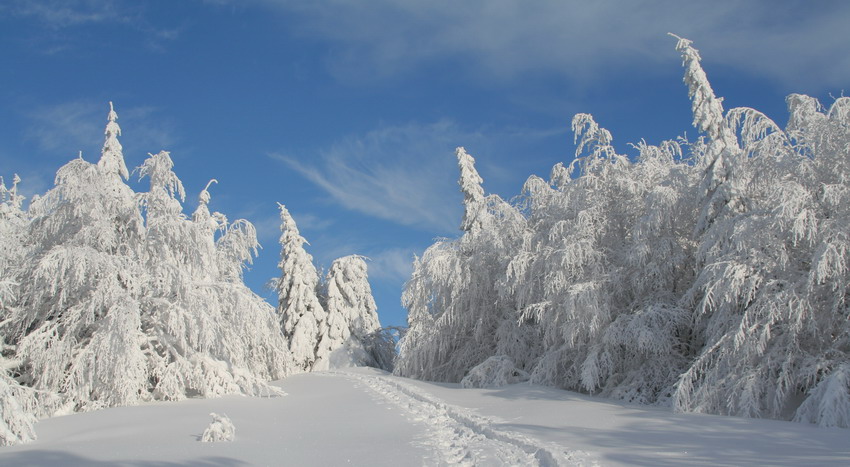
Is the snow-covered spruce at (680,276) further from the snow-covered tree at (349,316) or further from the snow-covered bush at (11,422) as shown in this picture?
the snow-covered tree at (349,316)

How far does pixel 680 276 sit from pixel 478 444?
9257mm

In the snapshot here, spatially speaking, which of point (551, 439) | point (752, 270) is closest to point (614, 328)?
point (752, 270)

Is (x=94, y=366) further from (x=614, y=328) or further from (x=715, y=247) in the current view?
(x=715, y=247)

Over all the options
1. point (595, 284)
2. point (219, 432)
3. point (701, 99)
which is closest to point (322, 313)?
point (595, 284)

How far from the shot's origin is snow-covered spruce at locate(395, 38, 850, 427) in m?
9.91

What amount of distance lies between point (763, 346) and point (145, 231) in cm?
1435

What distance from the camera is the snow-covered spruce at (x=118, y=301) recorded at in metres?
12.8

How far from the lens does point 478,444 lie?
26.0 feet

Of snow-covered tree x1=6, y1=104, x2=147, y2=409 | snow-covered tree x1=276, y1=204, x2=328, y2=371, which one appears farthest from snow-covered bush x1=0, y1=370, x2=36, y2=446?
snow-covered tree x1=276, y1=204, x2=328, y2=371

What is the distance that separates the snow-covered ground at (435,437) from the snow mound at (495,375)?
14.3 feet

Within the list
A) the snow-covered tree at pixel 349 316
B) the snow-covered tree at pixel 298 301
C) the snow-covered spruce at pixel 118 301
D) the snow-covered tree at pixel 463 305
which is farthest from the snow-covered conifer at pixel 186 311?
the snow-covered tree at pixel 349 316

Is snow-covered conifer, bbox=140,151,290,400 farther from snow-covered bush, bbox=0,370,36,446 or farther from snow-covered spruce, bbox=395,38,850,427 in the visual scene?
snow-covered spruce, bbox=395,38,850,427

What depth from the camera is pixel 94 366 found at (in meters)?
12.5

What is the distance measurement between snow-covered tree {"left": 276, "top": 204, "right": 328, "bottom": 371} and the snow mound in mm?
17294
